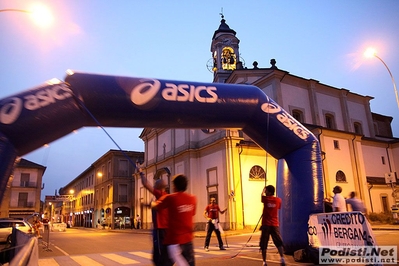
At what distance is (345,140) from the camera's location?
92.8 ft

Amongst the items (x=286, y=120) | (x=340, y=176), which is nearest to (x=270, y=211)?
(x=286, y=120)

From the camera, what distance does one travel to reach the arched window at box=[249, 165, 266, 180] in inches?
1034

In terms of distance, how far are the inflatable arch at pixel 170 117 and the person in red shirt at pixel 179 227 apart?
12.3ft

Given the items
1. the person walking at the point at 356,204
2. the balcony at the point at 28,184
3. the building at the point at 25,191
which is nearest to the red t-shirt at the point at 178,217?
the person walking at the point at 356,204

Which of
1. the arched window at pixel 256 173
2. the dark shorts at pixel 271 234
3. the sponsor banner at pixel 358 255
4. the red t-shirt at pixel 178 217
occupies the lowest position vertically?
the sponsor banner at pixel 358 255

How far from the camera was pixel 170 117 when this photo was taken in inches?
328

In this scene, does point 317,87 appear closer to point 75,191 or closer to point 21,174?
point 21,174

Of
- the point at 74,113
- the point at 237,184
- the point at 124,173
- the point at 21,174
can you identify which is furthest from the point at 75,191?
the point at 74,113

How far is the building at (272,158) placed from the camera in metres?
25.8

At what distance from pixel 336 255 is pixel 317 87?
2695 cm

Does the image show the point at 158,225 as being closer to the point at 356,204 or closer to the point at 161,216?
the point at 161,216

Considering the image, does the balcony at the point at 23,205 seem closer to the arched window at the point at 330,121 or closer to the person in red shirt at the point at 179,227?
the arched window at the point at 330,121

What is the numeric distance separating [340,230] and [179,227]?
4441 mm

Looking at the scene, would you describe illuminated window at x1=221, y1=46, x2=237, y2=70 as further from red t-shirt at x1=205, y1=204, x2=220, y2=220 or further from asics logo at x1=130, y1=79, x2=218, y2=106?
asics logo at x1=130, y1=79, x2=218, y2=106
